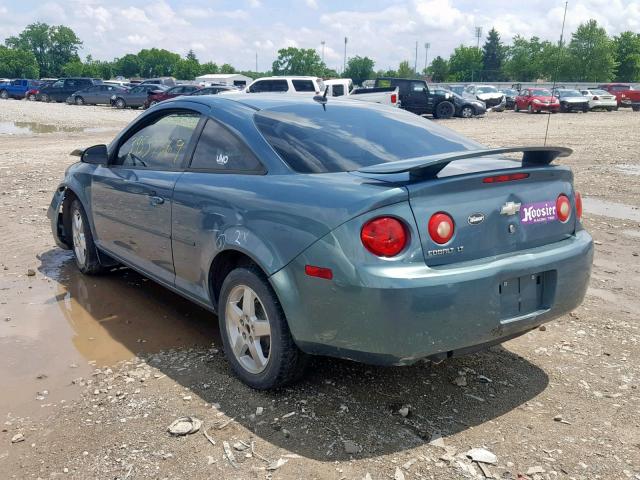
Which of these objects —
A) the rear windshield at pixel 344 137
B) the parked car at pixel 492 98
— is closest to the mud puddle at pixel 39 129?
the rear windshield at pixel 344 137

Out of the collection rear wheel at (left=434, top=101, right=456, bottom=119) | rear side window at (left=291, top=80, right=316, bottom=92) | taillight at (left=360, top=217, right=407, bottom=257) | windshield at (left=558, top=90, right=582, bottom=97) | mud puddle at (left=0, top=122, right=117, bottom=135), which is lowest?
mud puddle at (left=0, top=122, right=117, bottom=135)

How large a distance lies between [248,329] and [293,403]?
0.48 metres

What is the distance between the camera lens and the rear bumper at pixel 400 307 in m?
2.78

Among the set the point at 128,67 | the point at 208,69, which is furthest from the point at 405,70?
the point at 128,67

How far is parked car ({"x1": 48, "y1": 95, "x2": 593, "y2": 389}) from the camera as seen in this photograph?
2.83m

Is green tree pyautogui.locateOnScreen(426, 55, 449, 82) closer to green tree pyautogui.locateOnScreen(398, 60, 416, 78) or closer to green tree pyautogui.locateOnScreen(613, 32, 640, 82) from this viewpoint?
green tree pyautogui.locateOnScreen(398, 60, 416, 78)

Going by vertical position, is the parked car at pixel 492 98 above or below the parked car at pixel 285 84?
below

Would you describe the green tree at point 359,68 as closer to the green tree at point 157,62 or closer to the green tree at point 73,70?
the green tree at point 157,62

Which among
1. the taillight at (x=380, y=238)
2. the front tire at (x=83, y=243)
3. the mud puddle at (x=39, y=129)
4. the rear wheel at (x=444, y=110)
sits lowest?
the mud puddle at (x=39, y=129)

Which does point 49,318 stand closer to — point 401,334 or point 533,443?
point 401,334

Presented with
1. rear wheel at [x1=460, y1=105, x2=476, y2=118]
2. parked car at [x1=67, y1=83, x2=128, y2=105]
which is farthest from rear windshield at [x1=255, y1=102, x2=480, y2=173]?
parked car at [x1=67, y1=83, x2=128, y2=105]

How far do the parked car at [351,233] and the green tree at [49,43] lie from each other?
481 feet

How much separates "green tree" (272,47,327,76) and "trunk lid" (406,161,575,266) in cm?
14189

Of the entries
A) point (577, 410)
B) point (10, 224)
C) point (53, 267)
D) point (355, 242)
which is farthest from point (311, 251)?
point (10, 224)
